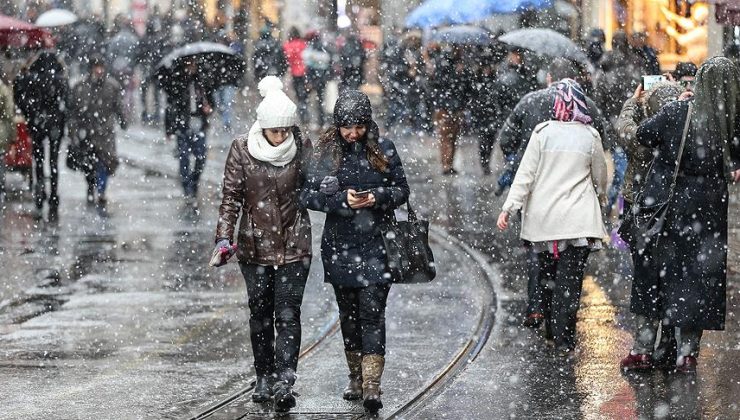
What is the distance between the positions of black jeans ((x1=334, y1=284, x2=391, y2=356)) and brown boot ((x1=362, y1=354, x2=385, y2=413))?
0.04m

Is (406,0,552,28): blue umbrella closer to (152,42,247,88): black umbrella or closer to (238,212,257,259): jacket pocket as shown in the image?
(152,42,247,88): black umbrella

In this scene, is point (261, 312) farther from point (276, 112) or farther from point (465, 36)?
point (465, 36)

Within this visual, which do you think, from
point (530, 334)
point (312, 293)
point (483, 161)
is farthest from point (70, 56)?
point (530, 334)

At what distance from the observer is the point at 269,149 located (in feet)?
27.6

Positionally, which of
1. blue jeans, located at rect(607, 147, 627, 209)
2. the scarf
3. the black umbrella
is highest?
the black umbrella

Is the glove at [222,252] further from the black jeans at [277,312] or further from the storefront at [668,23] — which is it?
the storefront at [668,23]

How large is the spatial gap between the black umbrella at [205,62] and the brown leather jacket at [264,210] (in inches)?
436

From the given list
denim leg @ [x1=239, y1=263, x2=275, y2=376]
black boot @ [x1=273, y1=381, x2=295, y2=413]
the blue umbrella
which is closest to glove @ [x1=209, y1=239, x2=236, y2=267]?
denim leg @ [x1=239, y1=263, x2=275, y2=376]

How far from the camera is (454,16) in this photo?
27516 mm

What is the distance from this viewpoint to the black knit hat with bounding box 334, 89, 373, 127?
8.18 m

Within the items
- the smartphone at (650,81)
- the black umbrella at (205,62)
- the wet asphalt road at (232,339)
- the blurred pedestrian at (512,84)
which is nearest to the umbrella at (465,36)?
the black umbrella at (205,62)

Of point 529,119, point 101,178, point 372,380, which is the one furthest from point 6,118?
point 372,380

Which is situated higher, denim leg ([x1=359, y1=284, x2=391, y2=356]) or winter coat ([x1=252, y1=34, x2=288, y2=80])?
winter coat ([x1=252, y1=34, x2=288, y2=80])

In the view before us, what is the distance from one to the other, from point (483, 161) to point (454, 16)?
711 cm
